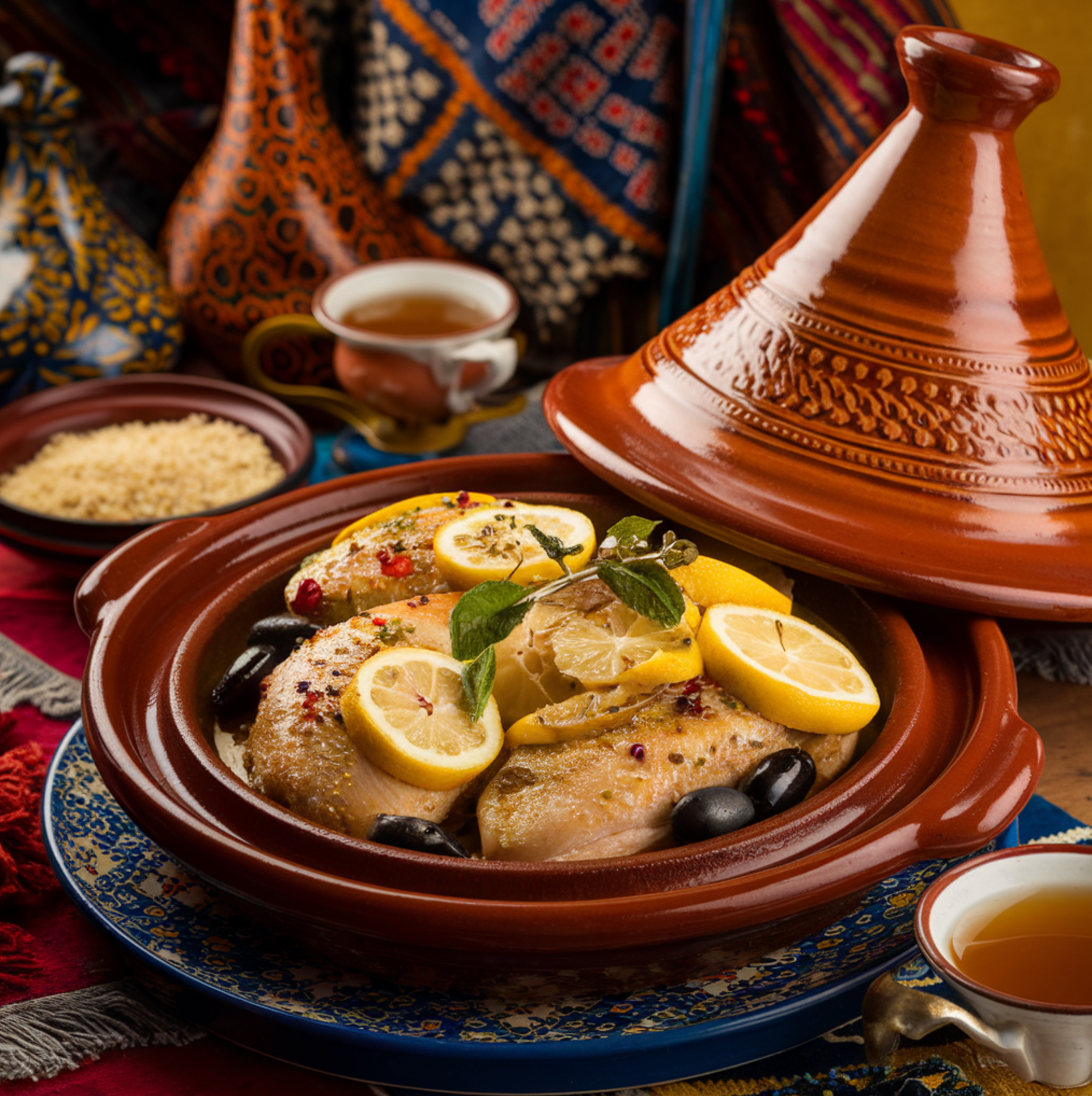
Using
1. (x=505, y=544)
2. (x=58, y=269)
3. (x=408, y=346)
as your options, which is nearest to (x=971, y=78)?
(x=505, y=544)

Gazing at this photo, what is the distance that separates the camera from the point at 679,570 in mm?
1504

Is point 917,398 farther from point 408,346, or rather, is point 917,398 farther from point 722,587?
point 408,346

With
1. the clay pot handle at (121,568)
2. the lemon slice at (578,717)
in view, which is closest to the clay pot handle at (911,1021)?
the lemon slice at (578,717)

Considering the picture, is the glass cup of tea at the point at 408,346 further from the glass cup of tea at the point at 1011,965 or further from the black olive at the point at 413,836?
the glass cup of tea at the point at 1011,965

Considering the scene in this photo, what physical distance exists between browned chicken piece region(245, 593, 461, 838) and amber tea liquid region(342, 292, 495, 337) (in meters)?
1.39

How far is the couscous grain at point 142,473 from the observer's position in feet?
7.39

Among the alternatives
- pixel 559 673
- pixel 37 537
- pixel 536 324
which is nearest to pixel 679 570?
pixel 559 673

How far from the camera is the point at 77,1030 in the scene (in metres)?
1.28

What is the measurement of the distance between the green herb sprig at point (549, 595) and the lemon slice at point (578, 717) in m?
0.06

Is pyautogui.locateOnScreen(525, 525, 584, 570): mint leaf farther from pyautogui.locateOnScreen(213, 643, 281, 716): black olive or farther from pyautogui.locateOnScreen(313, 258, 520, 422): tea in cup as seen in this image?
pyautogui.locateOnScreen(313, 258, 520, 422): tea in cup

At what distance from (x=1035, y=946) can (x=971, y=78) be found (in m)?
1.02

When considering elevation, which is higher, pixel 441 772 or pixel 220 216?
pixel 220 216

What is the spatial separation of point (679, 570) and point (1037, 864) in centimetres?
52

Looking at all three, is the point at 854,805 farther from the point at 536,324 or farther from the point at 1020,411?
the point at 536,324
